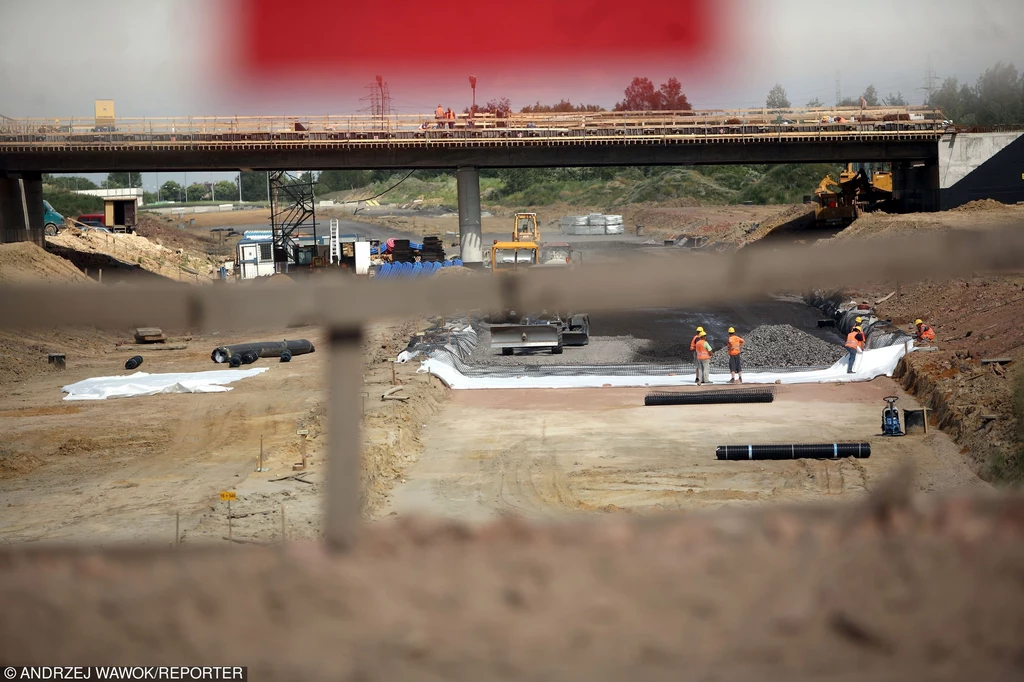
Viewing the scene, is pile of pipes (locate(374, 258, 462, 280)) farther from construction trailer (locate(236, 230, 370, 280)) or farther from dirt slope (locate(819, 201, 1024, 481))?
dirt slope (locate(819, 201, 1024, 481))

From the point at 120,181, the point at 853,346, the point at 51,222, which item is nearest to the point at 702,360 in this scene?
the point at 853,346

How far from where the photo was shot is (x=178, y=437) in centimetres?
1750

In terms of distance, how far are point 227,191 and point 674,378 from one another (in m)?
141

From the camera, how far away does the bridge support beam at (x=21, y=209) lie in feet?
151

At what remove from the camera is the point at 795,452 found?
15.4m

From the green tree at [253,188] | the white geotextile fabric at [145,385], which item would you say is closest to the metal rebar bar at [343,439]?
the white geotextile fabric at [145,385]

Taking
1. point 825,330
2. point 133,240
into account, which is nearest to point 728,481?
point 825,330

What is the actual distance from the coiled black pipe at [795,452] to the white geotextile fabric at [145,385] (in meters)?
11.4

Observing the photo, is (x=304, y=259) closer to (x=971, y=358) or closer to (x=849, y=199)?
(x=849, y=199)

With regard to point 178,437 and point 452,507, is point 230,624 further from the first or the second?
point 178,437

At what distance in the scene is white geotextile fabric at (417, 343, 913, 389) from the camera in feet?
74.8

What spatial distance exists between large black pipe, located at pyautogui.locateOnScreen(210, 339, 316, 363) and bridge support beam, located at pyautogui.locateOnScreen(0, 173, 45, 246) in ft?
81.0

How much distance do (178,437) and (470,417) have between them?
554 cm

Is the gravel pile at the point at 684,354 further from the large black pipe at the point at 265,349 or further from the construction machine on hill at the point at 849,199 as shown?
the construction machine on hill at the point at 849,199
